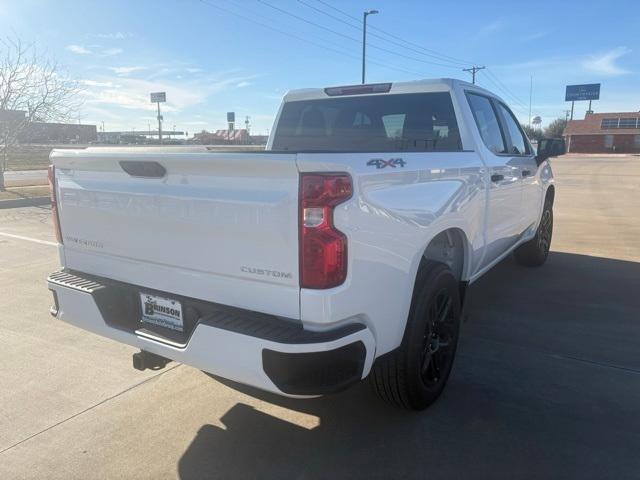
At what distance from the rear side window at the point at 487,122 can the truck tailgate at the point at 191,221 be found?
2.50 metres

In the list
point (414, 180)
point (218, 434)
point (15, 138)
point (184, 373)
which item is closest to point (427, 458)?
point (218, 434)

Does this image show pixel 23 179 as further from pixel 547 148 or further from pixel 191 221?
pixel 191 221

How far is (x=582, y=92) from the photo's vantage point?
Result: 89.2m

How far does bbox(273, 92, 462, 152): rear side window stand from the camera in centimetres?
419

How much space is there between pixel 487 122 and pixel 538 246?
101 inches

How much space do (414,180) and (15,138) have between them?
16653 millimetres

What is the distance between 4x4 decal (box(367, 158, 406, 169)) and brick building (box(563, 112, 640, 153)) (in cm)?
8018

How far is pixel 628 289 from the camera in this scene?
5637 mm

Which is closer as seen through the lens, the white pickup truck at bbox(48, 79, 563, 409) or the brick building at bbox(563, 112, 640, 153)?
the white pickup truck at bbox(48, 79, 563, 409)

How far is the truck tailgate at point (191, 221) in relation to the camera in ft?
7.43

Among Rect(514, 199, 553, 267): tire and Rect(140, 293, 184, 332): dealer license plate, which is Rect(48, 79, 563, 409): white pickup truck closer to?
Rect(140, 293, 184, 332): dealer license plate

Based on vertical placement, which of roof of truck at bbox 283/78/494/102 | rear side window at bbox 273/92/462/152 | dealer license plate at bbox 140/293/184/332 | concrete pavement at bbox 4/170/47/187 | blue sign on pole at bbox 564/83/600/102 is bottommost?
concrete pavement at bbox 4/170/47/187

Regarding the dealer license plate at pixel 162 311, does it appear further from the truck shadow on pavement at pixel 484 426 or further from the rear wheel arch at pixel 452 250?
the rear wheel arch at pixel 452 250

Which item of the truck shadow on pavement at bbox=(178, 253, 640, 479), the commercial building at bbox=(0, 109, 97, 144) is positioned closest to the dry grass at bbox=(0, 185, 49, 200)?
the commercial building at bbox=(0, 109, 97, 144)
